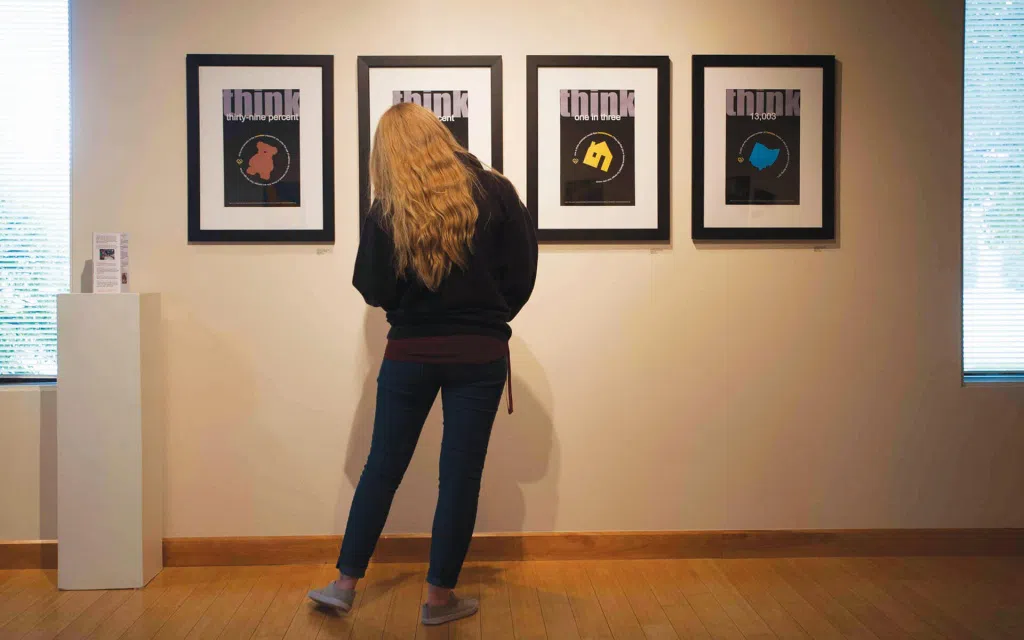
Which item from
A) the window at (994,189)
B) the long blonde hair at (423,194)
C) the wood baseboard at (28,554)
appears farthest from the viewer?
the window at (994,189)

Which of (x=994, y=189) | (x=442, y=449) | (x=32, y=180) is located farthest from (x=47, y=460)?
(x=994, y=189)

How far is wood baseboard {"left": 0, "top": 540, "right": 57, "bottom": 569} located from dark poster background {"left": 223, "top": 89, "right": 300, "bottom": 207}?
132cm

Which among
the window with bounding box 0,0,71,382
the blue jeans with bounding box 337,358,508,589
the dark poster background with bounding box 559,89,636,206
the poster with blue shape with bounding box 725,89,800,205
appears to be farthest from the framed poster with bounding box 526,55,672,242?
the window with bounding box 0,0,71,382

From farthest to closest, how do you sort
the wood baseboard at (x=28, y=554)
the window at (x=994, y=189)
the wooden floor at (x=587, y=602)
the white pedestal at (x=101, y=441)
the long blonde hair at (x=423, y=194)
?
1. the window at (x=994, y=189)
2. the wood baseboard at (x=28, y=554)
3. the white pedestal at (x=101, y=441)
4. the wooden floor at (x=587, y=602)
5. the long blonde hair at (x=423, y=194)

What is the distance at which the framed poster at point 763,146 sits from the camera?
2.84 meters

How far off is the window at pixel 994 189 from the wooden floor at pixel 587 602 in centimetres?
77

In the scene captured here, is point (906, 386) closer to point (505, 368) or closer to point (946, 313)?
point (946, 313)

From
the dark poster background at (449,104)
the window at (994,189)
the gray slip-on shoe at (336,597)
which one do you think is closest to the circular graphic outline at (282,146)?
the dark poster background at (449,104)

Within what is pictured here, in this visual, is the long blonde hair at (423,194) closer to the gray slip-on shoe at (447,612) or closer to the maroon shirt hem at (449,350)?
the maroon shirt hem at (449,350)

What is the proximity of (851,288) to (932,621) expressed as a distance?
1147 millimetres

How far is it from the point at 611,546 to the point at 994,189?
190cm

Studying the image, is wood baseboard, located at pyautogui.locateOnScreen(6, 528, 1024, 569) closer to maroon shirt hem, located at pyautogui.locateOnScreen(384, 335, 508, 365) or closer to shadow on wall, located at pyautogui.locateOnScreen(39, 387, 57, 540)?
shadow on wall, located at pyautogui.locateOnScreen(39, 387, 57, 540)

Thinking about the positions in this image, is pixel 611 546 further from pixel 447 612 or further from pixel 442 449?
pixel 442 449

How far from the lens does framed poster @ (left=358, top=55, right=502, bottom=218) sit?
9.12 ft
